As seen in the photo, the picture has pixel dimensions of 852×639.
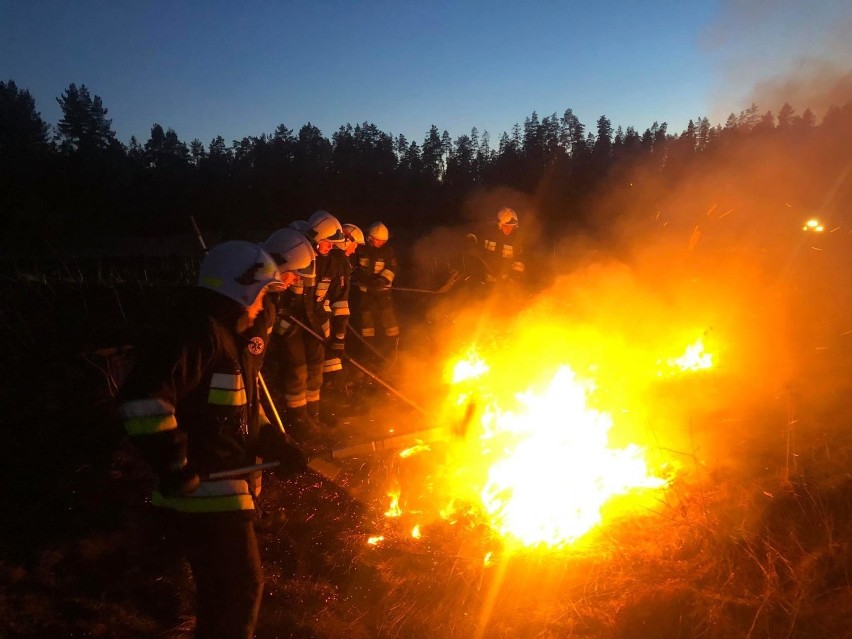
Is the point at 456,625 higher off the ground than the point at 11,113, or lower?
lower

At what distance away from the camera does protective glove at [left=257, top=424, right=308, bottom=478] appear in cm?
321

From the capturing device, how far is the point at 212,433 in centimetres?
274

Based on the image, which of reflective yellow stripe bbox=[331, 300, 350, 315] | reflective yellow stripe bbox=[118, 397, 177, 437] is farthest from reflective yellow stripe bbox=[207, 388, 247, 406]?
reflective yellow stripe bbox=[331, 300, 350, 315]

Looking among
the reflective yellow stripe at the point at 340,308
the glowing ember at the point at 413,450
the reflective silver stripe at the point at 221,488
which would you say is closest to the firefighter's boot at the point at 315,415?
the reflective yellow stripe at the point at 340,308

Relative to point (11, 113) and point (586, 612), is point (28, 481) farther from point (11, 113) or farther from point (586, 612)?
point (11, 113)

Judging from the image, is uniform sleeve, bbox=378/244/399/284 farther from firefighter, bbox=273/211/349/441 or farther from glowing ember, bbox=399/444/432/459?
glowing ember, bbox=399/444/432/459

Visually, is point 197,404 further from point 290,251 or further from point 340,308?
point 340,308

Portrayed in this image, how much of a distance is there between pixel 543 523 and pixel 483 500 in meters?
0.56

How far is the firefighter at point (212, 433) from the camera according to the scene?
252 cm

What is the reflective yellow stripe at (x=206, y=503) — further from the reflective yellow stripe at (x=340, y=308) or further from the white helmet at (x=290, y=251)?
the reflective yellow stripe at (x=340, y=308)

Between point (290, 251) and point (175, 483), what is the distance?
8.83 feet

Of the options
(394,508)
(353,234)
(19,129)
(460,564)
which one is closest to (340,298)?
(353,234)

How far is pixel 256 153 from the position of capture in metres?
58.6

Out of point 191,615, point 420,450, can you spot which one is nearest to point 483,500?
point 420,450
